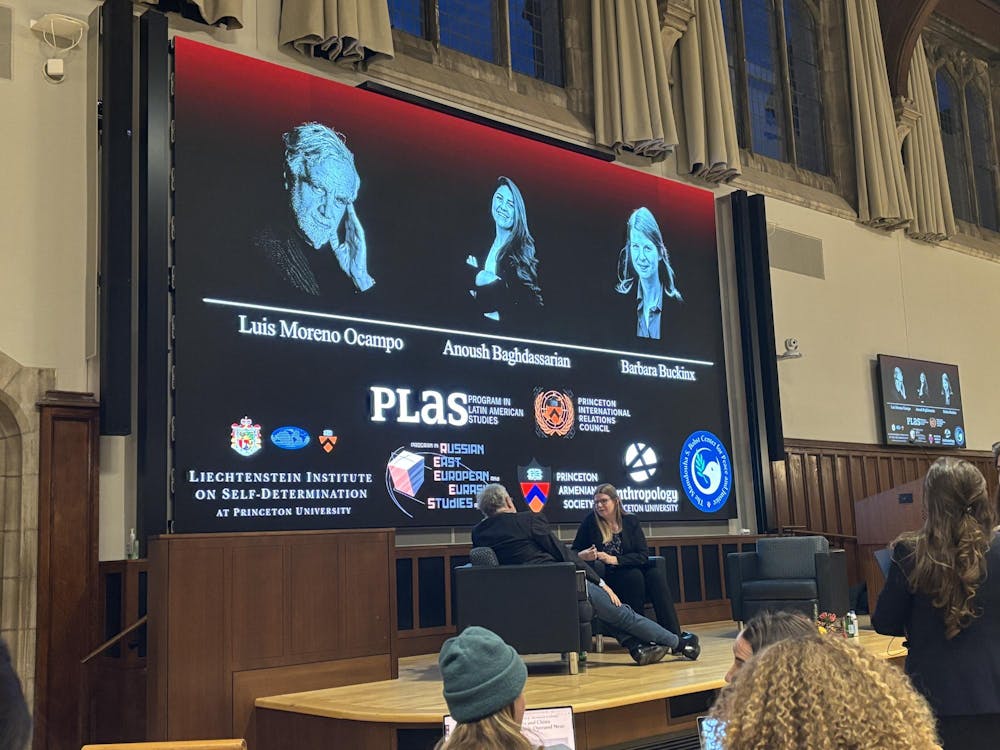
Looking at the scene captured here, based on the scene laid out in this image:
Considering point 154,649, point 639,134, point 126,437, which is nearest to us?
point 154,649

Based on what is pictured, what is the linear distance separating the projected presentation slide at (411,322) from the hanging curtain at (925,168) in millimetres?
4585

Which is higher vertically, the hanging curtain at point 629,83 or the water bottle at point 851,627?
the hanging curtain at point 629,83

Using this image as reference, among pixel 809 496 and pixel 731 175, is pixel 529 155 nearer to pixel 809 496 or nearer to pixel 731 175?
pixel 731 175

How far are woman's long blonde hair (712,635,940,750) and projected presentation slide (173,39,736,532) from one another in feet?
17.9

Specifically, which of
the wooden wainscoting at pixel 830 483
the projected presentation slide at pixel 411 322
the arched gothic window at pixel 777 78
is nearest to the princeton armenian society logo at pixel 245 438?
the projected presentation slide at pixel 411 322

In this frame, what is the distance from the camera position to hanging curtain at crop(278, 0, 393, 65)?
7512 millimetres

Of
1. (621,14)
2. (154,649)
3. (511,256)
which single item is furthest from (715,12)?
(154,649)

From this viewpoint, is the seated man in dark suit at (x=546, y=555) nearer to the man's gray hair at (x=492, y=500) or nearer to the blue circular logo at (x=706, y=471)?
the man's gray hair at (x=492, y=500)

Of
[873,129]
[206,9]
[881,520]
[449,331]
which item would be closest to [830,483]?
[881,520]

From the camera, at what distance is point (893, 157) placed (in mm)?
12453

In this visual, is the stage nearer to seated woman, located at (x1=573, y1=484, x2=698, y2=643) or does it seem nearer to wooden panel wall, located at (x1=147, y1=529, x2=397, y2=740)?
wooden panel wall, located at (x1=147, y1=529, x2=397, y2=740)

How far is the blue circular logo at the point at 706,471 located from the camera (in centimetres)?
932

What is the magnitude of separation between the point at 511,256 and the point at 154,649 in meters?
4.32

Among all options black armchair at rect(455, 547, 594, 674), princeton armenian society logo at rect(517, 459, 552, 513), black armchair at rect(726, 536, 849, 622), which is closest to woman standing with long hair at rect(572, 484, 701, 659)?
black armchair at rect(455, 547, 594, 674)
